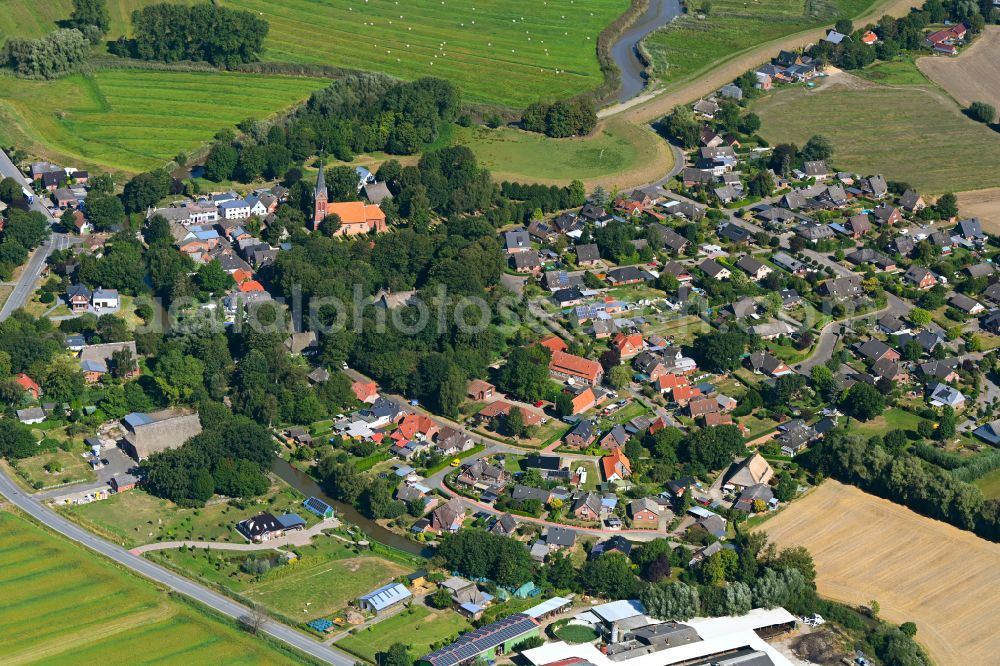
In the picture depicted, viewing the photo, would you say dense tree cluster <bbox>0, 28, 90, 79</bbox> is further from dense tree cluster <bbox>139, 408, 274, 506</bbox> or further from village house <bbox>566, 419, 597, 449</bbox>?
village house <bbox>566, 419, 597, 449</bbox>

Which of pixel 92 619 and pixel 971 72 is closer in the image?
pixel 92 619

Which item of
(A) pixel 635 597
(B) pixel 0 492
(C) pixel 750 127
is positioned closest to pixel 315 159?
(C) pixel 750 127

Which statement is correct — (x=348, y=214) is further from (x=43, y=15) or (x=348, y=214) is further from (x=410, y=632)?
(x=43, y=15)

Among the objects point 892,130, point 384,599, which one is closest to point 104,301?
point 384,599

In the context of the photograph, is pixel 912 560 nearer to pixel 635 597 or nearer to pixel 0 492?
pixel 635 597

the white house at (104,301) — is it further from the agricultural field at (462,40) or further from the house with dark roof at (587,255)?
the agricultural field at (462,40)
